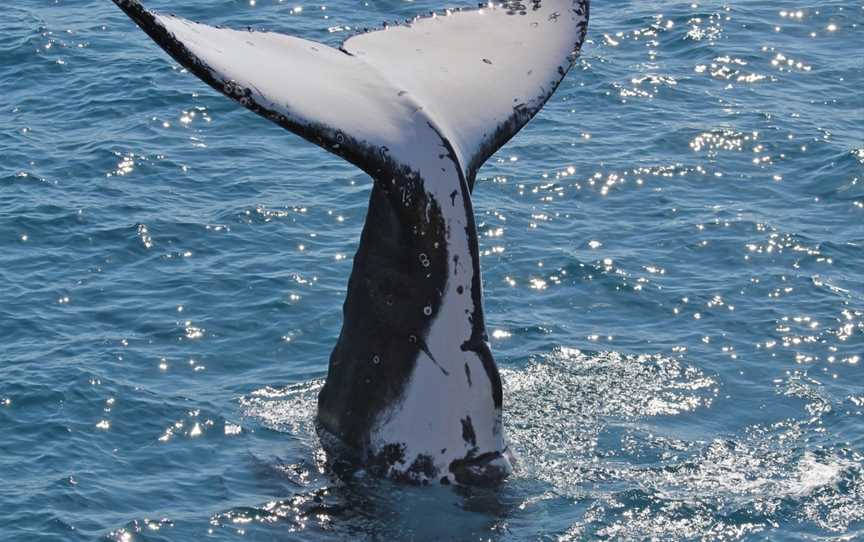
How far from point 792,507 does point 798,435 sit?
136 cm

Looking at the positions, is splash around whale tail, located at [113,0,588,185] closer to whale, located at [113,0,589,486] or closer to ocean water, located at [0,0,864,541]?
whale, located at [113,0,589,486]

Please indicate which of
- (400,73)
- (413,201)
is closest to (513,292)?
(400,73)

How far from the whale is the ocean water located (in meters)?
0.34

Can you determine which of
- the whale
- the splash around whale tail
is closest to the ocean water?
the whale

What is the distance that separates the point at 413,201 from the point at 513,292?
637 centimetres

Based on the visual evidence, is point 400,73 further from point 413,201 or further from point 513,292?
point 513,292

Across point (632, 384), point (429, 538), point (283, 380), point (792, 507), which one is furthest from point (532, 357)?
point (429, 538)

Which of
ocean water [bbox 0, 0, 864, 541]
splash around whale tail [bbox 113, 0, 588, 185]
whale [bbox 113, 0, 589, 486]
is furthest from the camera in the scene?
ocean water [bbox 0, 0, 864, 541]

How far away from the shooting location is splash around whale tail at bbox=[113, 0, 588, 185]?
826 cm

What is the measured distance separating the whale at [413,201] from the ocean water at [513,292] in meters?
0.34

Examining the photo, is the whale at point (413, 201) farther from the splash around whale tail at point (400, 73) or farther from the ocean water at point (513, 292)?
the ocean water at point (513, 292)

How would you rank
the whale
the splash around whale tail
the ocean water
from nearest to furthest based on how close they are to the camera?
1. the splash around whale tail
2. the whale
3. the ocean water

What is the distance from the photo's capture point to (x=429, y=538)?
31.1ft

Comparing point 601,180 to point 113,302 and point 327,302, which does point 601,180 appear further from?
point 113,302
